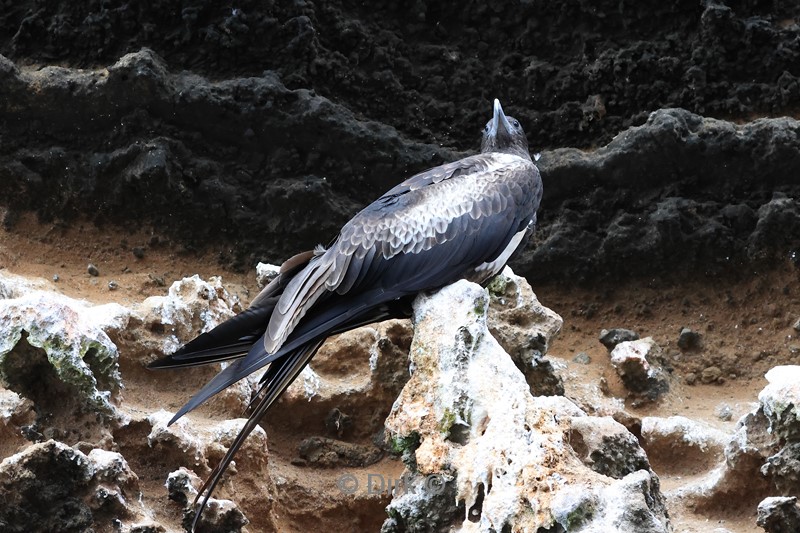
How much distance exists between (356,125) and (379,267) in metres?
2.08

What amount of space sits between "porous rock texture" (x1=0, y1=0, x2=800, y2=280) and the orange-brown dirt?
0.39ft

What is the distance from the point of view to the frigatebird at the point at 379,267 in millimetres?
4867

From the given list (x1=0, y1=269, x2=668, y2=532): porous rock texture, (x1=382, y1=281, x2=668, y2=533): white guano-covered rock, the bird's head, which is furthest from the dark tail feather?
the bird's head

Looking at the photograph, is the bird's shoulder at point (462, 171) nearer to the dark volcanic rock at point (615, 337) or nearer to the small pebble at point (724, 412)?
the dark volcanic rock at point (615, 337)

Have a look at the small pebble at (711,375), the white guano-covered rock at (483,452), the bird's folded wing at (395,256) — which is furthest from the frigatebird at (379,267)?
the small pebble at (711,375)

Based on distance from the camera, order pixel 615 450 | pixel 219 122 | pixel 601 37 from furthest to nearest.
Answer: pixel 601 37 → pixel 219 122 → pixel 615 450

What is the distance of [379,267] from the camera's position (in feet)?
17.1

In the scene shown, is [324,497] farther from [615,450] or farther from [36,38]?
[36,38]

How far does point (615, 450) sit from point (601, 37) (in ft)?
12.5

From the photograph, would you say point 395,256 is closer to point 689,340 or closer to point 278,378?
point 278,378

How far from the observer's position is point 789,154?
6758 mm

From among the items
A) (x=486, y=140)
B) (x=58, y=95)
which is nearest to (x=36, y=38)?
(x=58, y=95)

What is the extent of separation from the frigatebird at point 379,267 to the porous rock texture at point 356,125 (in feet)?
4.71

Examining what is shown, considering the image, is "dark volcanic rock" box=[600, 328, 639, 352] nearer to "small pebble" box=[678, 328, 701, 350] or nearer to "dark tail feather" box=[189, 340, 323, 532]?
"small pebble" box=[678, 328, 701, 350]
